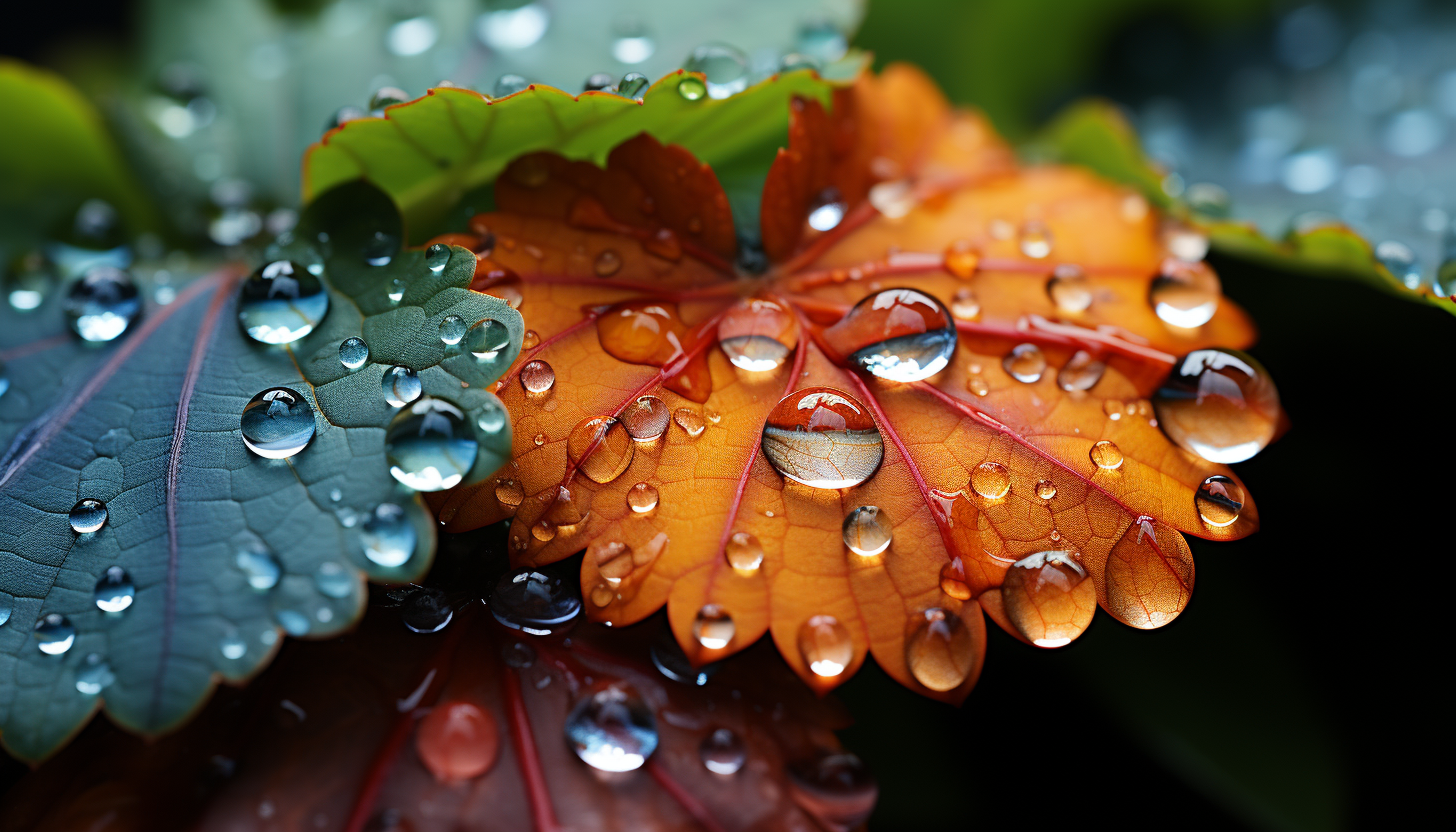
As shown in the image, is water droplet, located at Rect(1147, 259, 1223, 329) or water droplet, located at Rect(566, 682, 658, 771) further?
water droplet, located at Rect(1147, 259, 1223, 329)

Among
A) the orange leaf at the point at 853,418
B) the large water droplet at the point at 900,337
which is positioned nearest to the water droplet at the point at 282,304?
the orange leaf at the point at 853,418

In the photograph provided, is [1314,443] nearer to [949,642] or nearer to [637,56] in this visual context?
[949,642]

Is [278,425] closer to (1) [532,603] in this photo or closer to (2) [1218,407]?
(1) [532,603]

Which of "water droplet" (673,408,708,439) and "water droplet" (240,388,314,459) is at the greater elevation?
"water droplet" (240,388,314,459)

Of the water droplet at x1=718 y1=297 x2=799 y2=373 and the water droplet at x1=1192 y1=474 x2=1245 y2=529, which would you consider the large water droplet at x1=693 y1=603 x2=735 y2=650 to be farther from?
the water droplet at x1=1192 y1=474 x2=1245 y2=529

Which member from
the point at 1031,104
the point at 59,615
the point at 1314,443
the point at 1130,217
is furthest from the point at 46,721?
the point at 1031,104

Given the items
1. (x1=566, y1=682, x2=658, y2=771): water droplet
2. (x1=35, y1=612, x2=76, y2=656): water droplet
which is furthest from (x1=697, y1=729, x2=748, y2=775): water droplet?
(x1=35, y1=612, x2=76, y2=656): water droplet
